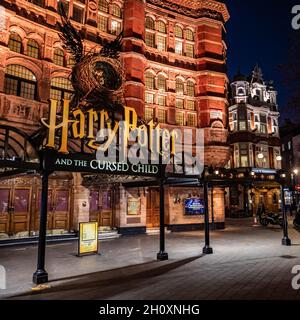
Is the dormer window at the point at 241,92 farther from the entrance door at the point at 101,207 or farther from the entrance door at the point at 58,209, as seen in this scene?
the entrance door at the point at 58,209

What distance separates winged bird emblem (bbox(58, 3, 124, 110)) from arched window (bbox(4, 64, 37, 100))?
92.3 inches

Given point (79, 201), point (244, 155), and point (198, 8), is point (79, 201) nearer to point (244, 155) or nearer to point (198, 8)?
point (198, 8)

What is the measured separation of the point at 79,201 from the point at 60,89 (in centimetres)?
679

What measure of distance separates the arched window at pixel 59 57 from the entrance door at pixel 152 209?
10339 millimetres

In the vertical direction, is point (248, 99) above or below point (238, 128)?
above

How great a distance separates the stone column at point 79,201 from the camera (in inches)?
671

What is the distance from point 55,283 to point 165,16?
20795 millimetres

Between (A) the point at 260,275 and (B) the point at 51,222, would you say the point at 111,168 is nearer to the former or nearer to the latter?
(A) the point at 260,275

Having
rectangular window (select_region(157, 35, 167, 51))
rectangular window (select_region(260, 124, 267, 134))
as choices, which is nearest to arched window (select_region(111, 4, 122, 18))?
rectangular window (select_region(157, 35, 167, 51))

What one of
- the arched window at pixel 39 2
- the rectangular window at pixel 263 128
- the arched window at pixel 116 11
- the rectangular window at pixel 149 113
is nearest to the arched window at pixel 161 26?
the arched window at pixel 116 11

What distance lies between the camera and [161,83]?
22000 millimetres
